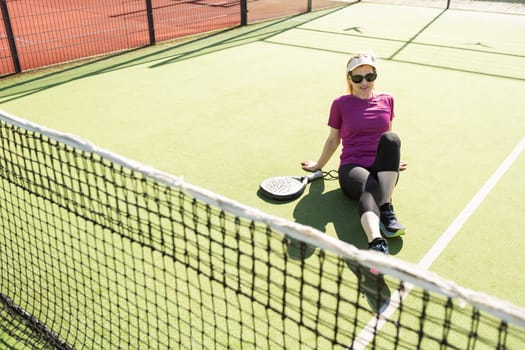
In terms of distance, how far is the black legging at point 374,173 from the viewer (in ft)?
16.9

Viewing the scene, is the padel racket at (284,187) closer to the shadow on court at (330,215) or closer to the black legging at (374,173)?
the shadow on court at (330,215)

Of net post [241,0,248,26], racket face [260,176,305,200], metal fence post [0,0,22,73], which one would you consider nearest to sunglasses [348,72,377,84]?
racket face [260,176,305,200]

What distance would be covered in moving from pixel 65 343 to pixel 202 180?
2770 millimetres

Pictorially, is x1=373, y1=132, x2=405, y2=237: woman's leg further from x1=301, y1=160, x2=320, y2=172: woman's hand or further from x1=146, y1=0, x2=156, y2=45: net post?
x1=146, y1=0, x2=156, y2=45: net post

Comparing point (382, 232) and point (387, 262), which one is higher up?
point (387, 262)

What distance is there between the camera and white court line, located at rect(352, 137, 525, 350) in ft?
13.6

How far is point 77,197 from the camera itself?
19.2 feet

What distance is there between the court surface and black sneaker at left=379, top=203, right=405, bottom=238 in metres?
0.18

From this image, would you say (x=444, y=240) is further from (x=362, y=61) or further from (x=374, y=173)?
(x=362, y=61)

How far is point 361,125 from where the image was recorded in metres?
5.68

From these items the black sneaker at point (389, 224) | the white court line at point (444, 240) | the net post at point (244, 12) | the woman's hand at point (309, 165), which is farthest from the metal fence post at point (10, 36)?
the white court line at point (444, 240)

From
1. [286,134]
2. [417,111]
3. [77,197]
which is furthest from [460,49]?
[77,197]

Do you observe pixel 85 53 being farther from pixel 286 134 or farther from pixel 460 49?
pixel 460 49

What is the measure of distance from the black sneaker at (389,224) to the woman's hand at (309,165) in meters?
1.27
